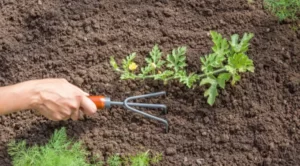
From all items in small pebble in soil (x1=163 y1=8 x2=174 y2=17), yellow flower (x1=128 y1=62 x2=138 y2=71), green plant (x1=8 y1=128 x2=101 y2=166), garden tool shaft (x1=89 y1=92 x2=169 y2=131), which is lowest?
green plant (x1=8 y1=128 x2=101 y2=166)

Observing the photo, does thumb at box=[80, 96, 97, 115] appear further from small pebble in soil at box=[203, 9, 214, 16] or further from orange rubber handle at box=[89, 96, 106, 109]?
small pebble in soil at box=[203, 9, 214, 16]

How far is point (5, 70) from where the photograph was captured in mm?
3236

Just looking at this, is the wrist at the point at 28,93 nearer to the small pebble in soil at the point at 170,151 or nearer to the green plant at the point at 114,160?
the green plant at the point at 114,160

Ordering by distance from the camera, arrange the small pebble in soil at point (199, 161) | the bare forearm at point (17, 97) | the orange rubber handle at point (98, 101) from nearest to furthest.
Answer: the bare forearm at point (17, 97) < the orange rubber handle at point (98, 101) < the small pebble in soil at point (199, 161)

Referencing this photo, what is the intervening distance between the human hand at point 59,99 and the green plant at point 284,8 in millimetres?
1315

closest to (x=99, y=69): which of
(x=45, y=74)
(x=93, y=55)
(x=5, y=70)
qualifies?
(x=93, y=55)

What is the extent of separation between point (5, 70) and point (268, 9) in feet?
5.44

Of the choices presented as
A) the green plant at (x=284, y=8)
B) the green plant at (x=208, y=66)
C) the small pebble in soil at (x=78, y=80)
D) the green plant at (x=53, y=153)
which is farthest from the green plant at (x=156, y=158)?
the green plant at (x=284, y=8)

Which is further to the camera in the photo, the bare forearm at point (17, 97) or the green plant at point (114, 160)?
the green plant at point (114, 160)

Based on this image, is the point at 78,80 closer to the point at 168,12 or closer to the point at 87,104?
the point at 87,104

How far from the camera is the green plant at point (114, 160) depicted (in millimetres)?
2912

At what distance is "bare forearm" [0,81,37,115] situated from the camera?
256 centimetres

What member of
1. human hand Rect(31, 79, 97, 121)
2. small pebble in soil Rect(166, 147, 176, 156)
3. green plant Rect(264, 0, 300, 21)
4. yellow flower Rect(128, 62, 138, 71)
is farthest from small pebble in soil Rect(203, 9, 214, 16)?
human hand Rect(31, 79, 97, 121)

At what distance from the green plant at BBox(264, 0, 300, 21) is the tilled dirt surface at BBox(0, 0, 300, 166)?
0.16ft
